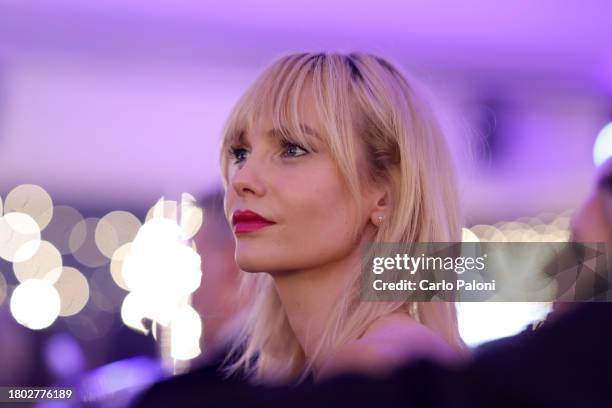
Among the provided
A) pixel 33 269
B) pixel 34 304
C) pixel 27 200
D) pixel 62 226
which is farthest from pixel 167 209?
pixel 62 226

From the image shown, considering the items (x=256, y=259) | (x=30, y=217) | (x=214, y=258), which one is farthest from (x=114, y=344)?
(x=256, y=259)

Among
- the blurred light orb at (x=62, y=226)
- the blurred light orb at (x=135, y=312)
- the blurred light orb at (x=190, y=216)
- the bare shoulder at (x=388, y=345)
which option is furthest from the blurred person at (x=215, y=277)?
the blurred light orb at (x=62, y=226)

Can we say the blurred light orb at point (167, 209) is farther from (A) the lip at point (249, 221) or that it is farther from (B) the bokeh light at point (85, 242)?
(B) the bokeh light at point (85, 242)

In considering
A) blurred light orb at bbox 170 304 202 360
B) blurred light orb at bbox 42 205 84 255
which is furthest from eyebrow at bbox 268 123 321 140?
blurred light orb at bbox 42 205 84 255

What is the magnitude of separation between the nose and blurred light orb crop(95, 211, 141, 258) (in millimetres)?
6280

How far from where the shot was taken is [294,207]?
1.56 metres

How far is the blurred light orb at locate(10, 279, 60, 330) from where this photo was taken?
354cm

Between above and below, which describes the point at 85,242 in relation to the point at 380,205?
above

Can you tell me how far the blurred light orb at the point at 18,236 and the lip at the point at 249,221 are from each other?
1.43 m

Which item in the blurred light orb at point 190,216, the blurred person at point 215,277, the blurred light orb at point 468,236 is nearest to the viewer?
the blurred light orb at point 468,236

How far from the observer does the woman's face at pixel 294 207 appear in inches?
61.6

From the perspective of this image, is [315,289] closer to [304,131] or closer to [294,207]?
[294,207]

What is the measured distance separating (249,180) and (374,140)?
291mm

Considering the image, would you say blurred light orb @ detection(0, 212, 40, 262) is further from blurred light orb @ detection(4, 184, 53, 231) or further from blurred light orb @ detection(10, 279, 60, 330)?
blurred light orb @ detection(10, 279, 60, 330)
